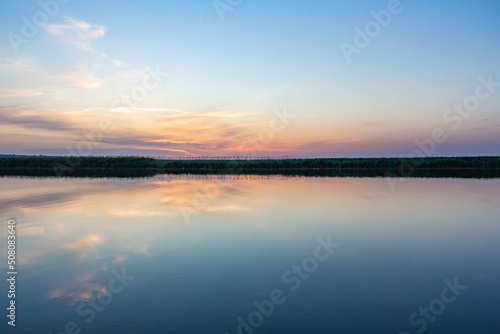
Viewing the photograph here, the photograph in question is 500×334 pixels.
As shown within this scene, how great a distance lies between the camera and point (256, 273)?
283 inches

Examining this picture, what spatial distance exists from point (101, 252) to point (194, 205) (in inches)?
332

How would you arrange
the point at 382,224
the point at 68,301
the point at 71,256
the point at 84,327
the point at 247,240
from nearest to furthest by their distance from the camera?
the point at 84,327 < the point at 68,301 < the point at 71,256 < the point at 247,240 < the point at 382,224

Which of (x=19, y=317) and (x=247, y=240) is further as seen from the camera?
(x=247, y=240)

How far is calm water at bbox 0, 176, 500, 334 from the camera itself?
521 cm

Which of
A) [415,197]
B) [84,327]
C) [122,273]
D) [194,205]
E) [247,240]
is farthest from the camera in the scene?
[415,197]

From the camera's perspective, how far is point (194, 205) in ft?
56.5

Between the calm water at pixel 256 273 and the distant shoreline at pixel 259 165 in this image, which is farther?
the distant shoreline at pixel 259 165

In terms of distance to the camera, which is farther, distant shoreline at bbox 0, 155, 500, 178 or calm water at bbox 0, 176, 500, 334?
distant shoreline at bbox 0, 155, 500, 178

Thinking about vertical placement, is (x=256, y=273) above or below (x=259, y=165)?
below

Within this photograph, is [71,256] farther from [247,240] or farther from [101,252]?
[247,240]

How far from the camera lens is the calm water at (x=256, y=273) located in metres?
5.21

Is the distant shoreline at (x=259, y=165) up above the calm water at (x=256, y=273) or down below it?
above

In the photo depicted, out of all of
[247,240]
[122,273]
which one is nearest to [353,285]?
[247,240]

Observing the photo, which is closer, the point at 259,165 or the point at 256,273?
the point at 256,273
